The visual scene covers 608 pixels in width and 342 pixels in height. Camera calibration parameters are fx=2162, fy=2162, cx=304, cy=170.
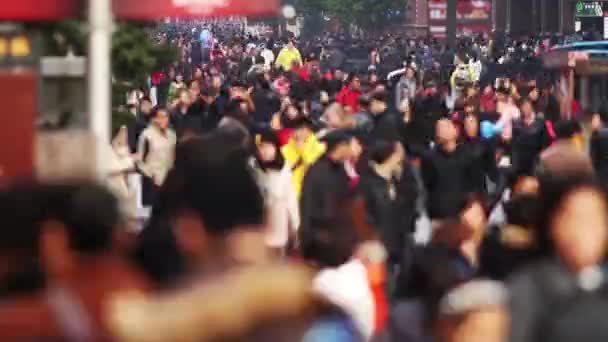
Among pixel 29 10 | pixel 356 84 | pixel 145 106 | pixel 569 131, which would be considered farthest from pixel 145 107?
pixel 29 10

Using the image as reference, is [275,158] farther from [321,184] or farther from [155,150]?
[155,150]

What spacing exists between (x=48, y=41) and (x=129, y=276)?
10.6 m

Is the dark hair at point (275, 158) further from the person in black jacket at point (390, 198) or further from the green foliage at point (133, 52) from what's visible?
the green foliage at point (133, 52)

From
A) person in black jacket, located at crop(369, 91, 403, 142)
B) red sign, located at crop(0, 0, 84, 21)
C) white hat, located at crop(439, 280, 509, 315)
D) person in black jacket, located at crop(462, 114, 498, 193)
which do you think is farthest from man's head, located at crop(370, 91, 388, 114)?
white hat, located at crop(439, 280, 509, 315)

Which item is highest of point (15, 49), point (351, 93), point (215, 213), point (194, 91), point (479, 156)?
point (15, 49)

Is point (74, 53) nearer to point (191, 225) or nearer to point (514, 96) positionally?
point (191, 225)

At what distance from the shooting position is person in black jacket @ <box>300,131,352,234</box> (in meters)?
13.6

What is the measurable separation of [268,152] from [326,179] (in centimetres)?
72

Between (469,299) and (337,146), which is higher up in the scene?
(469,299)

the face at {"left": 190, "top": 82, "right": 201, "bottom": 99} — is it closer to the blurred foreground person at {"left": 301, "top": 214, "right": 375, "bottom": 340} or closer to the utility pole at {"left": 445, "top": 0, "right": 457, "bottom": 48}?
the blurred foreground person at {"left": 301, "top": 214, "right": 375, "bottom": 340}

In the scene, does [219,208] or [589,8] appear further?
[589,8]

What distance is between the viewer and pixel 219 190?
5.29 meters

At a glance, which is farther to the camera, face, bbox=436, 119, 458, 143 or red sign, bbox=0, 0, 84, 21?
face, bbox=436, 119, 458, 143

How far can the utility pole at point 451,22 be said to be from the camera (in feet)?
178
